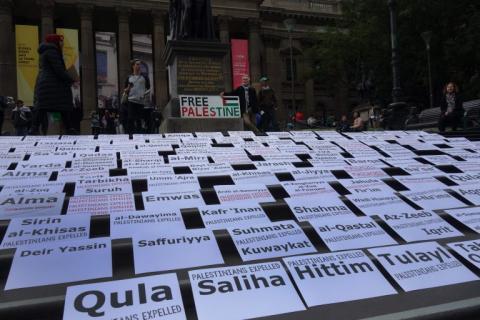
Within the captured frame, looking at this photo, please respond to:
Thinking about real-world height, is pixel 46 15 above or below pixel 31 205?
above

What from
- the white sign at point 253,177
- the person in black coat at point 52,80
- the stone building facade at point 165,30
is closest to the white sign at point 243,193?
the white sign at point 253,177

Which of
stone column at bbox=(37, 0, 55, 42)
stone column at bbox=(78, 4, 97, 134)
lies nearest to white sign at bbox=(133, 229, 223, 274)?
stone column at bbox=(78, 4, 97, 134)

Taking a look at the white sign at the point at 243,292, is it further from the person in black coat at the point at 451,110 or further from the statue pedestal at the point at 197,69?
the person in black coat at the point at 451,110

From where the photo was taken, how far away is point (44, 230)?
3.15 meters

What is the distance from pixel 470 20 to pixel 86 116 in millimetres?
29437

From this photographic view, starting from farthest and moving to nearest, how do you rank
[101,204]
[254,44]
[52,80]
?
[254,44]
[52,80]
[101,204]

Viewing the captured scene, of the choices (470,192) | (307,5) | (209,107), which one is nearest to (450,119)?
(209,107)

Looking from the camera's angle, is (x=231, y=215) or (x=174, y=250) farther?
(x=231, y=215)

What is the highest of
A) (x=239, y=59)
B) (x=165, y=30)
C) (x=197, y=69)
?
(x=165, y=30)

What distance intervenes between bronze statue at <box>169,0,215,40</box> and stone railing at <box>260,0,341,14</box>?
139 feet

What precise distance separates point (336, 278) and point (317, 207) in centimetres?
108

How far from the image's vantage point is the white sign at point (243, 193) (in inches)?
159

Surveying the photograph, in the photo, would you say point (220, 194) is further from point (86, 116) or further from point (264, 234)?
point (86, 116)

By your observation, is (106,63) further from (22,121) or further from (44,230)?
(44,230)
